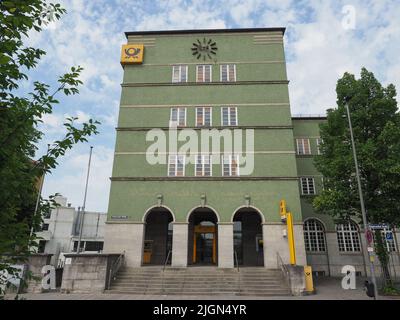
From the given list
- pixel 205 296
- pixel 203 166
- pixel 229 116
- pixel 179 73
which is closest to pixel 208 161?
pixel 203 166

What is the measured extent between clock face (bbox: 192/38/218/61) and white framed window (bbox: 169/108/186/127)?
6.22m

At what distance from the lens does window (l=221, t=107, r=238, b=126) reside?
27266 millimetres

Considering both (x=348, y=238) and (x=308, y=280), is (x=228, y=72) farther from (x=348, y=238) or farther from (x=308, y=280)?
(x=348, y=238)

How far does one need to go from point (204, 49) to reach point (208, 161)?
12.1m

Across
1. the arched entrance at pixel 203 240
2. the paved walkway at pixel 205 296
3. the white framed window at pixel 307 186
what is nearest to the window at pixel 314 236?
the white framed window at pixel 307 186

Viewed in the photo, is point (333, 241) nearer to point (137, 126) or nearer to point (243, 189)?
point (243, 189)

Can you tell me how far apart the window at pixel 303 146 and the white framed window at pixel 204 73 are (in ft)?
40.6

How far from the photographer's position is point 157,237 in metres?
27.7

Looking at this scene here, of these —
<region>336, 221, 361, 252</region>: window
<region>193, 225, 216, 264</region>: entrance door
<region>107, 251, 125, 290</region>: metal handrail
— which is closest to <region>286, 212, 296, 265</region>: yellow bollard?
<region>193, 225, 216, 264</region>: entrance door

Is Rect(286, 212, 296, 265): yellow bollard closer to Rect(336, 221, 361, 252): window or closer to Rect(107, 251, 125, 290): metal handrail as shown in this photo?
Rect(336, 221, 361, 252): window

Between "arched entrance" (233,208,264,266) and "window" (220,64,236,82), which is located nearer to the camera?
"arched entrance" (233,208,264,266)

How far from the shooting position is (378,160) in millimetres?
19438
